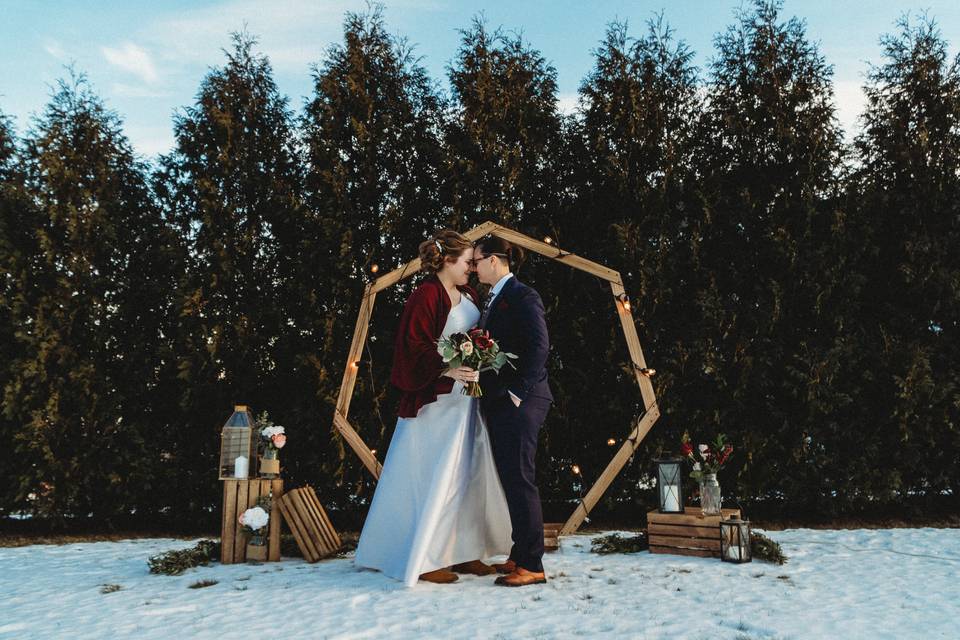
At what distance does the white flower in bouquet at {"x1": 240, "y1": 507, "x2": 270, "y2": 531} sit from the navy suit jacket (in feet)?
6.15

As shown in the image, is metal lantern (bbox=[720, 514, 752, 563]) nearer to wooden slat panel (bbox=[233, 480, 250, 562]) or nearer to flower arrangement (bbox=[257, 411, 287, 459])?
flower arrangement (bbox=[257, 411, 287, 459])

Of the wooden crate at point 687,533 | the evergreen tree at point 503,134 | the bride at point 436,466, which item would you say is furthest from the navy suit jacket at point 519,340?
the evergreen tree at point 503,134

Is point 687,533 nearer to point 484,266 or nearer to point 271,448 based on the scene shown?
point 484,266

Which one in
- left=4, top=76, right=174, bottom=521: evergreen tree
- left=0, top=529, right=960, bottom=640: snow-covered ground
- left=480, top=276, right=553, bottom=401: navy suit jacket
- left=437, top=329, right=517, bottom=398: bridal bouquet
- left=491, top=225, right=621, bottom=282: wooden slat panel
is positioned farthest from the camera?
left=4, top=76, right=174, bottom=521: evergreen tree

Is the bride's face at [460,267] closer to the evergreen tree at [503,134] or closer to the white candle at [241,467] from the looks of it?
the evergreen tree at [503,134]

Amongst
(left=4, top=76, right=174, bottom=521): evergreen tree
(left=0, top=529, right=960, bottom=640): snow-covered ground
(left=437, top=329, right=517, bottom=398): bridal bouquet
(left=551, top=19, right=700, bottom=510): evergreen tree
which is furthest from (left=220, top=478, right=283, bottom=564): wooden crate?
(left=551, top=19, right=700, bottom=510): evergreen tree

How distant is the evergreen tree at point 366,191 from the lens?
20.1ft

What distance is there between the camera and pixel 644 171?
636 cm

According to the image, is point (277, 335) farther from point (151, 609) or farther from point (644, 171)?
point (644, 171)

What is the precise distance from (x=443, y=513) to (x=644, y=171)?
389 centimetres

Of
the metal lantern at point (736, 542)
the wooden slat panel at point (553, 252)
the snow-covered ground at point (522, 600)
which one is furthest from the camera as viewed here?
the wooden slat panel at point (553, 252)

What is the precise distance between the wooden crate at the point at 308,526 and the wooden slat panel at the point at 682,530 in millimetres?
2399

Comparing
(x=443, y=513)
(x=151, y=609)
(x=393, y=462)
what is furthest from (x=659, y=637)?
(x=151, y=609)

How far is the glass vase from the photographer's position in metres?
5.00
